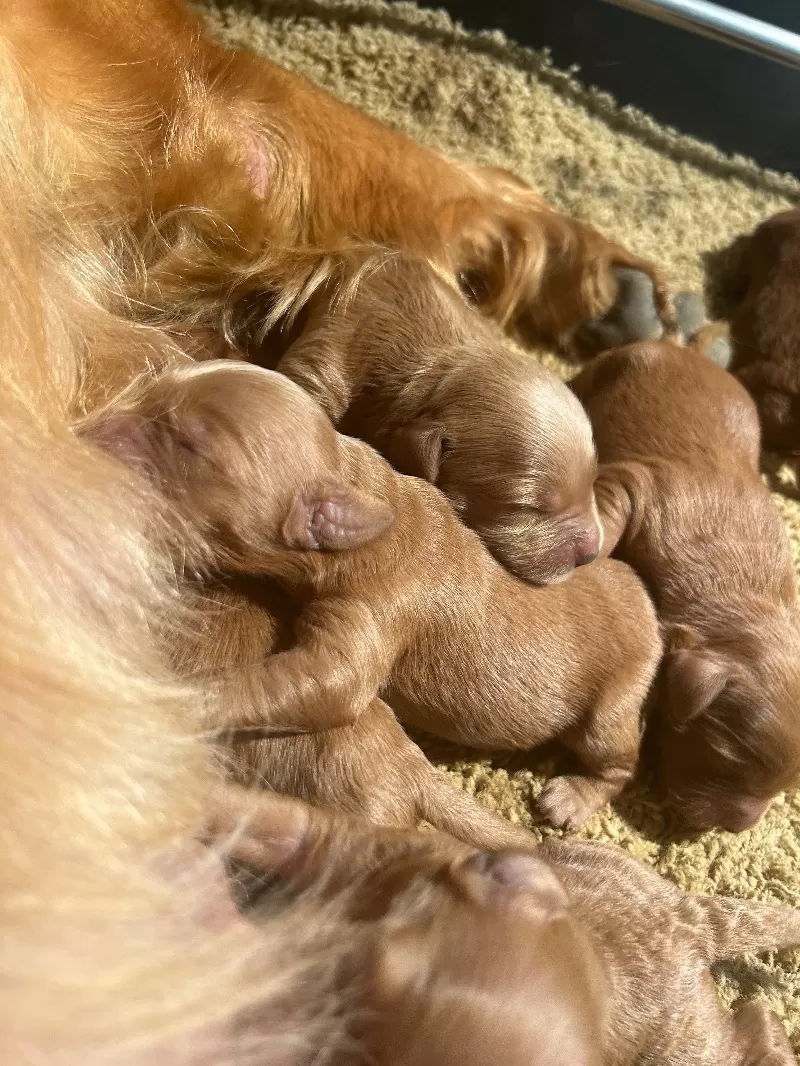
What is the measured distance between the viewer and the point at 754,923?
3.52ft

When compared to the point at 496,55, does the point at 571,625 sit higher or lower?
lower

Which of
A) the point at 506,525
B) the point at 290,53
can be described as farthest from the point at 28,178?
the point at 290,53

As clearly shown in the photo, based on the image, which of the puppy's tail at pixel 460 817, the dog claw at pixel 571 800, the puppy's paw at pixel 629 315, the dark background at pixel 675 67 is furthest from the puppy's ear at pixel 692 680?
the dark background at pixel 675 67

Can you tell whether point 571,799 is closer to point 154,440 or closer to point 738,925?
point 738,925

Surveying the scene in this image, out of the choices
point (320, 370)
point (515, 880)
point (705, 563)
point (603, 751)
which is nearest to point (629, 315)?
point (705, 563)

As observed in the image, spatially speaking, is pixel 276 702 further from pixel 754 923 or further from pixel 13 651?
pixel 754 923

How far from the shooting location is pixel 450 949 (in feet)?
2.36

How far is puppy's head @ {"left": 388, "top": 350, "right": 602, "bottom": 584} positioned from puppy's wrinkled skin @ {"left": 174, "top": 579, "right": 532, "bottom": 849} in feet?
0.82

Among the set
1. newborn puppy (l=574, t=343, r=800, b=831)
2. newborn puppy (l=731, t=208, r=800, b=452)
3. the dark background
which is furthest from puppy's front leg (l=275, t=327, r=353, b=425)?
the dark background

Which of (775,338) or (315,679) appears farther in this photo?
(775,338)

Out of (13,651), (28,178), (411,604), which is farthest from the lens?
(411,604)

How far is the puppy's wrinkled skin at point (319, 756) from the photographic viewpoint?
95 cm

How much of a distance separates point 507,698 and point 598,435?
450 mm

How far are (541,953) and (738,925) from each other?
450mm
